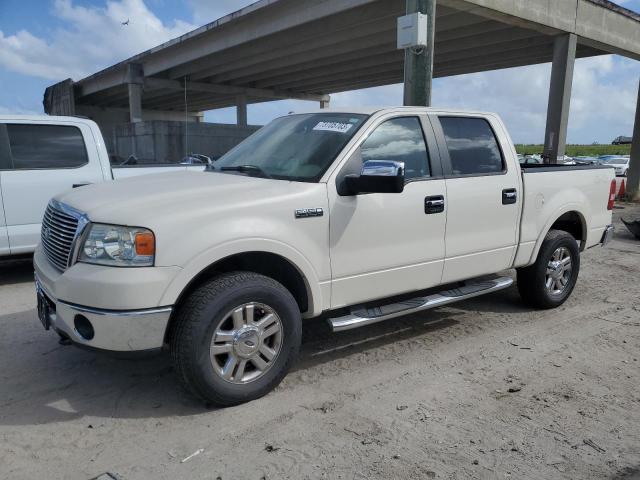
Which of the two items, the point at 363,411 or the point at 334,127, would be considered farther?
the point at 334,127

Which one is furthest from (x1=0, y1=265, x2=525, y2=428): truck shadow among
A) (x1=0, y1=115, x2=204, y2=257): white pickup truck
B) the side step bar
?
(x1=0, y1=115, x2=204, y2=257): white pickup truck

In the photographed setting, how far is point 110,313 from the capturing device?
296 centimetres

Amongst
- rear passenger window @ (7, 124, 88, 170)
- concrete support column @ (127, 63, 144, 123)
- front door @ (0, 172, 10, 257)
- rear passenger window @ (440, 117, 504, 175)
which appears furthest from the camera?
concrete support column @ (127, 63, 144, 123)

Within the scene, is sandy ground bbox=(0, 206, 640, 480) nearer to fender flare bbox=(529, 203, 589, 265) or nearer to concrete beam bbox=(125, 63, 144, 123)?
fender flare bbox=(529, 203, 589, 265)

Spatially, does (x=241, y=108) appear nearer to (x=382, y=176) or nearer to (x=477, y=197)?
(x=477, y=197)

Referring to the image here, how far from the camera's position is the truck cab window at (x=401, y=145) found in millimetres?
3975

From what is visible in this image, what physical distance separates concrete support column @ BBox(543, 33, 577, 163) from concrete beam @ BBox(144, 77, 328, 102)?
22218 millimetres

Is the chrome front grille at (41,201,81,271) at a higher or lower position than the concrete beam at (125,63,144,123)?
lower

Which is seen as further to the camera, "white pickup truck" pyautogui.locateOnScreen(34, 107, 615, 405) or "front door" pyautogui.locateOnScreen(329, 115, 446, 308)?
"front door" pyautogui.locateOnScreen(329, 115, 446, 308)

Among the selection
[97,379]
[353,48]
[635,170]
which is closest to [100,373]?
[97,379]

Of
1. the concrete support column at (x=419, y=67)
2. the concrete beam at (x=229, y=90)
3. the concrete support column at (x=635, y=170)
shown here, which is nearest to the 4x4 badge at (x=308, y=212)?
the concrete support column at (x=419, y=67)

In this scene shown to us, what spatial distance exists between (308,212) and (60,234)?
5.29ft

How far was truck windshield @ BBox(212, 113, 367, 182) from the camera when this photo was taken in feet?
12.5

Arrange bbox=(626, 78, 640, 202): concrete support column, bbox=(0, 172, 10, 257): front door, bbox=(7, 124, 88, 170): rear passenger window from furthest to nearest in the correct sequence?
bbox=(626, 78, 640, 202): concrete support column
bbox=(7, 124, 88, 170): rear passenger window
bbox=(0, 172, 10, 257): front door
